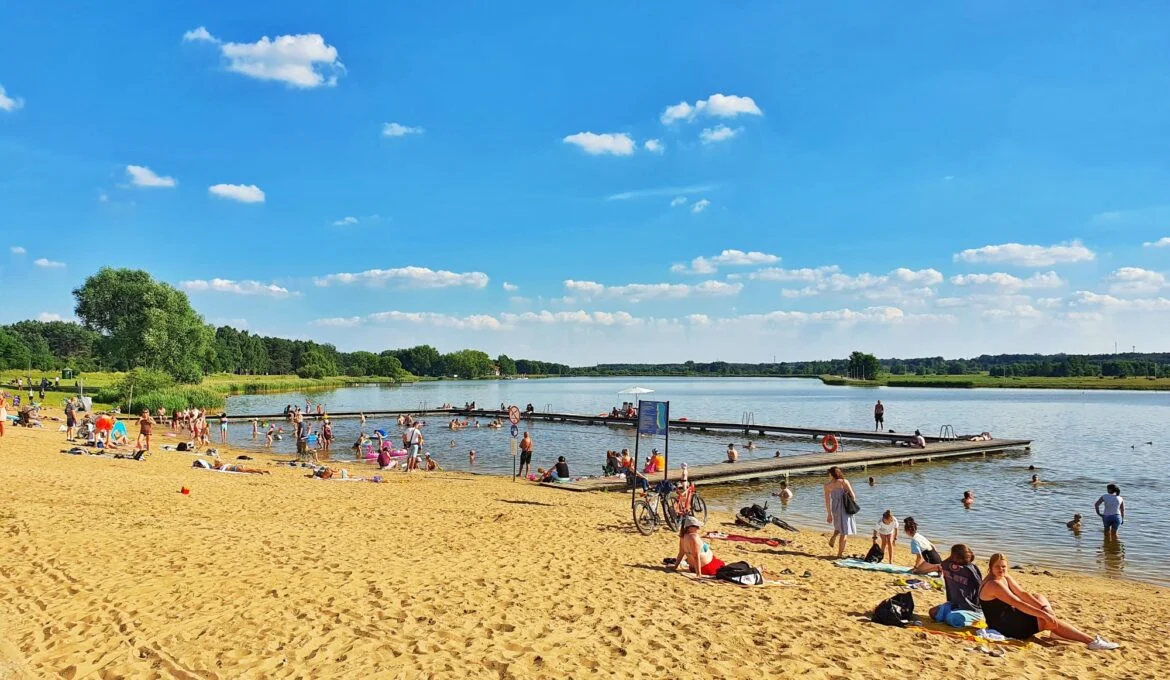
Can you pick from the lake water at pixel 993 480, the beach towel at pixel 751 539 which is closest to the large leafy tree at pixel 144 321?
the lake water at pixel 993 480

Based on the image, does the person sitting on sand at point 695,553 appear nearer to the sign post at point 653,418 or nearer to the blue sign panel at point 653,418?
the sign post at point 653,418

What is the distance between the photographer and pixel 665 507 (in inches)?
542

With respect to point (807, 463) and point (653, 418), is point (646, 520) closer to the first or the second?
point (653, 418)

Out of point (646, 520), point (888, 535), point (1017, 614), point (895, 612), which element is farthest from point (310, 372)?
point (1017, 614)

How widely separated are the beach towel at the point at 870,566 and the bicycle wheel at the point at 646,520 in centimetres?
348

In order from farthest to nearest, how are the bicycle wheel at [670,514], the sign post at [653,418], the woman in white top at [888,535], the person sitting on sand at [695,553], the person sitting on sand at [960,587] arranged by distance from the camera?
the sign post at [653,418], the bicycle wheel at [670,514], the woman in white top at [888,535], the person sitting on sand at [695,553], the person sitting on sand at [960,587]

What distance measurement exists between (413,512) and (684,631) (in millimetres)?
8570

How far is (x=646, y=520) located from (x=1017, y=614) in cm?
705

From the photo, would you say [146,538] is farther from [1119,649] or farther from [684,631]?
[1119,649]

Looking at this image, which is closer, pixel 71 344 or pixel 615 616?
pixel 615 616

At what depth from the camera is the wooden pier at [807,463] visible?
814 inches

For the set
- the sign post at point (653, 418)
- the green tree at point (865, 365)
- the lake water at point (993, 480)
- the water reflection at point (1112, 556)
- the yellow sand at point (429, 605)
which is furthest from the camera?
the green tree at point (865, 365)

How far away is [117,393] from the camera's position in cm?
4881

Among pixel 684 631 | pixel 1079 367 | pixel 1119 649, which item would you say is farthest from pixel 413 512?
pixel 1079 367
